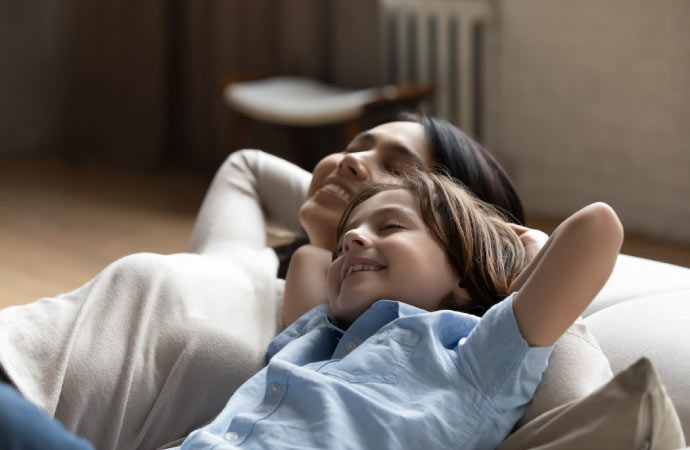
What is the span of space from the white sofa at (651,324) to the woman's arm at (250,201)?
0.61 metres

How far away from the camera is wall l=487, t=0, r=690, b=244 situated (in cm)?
312

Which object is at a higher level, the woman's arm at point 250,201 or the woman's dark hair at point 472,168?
the woman's dark hair at point 472,168

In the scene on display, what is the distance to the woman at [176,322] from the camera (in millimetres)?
1221

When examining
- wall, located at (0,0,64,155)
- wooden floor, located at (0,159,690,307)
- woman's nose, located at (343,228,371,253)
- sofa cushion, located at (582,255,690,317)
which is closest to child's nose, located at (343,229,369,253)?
woman's nose, located at (343,228,371,253)

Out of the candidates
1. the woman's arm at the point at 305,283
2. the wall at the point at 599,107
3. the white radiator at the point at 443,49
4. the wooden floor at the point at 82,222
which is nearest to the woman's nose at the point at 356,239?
the woman's arm at the point at 305,283

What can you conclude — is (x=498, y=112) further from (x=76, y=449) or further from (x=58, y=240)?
(x=76, y=449)

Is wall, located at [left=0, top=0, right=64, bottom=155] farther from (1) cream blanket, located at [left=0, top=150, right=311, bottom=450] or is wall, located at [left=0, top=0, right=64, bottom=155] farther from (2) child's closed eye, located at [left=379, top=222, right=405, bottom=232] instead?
(2) child's closed eye, located at [left=379, top=222, right=405, bottom=232]

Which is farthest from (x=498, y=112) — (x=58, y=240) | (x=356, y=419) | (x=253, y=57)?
(x=356, y=419)

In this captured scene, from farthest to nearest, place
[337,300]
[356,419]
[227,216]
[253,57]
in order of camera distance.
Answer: [253,57], [227,216], [337,300], [356,419]

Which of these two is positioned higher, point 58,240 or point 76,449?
point 76,449

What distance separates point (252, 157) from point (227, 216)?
223 millimetres

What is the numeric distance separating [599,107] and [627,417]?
2.60 meters

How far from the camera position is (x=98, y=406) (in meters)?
1.22

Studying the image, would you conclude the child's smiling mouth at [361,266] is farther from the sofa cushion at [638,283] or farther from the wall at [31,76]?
the wall at [31,76]
